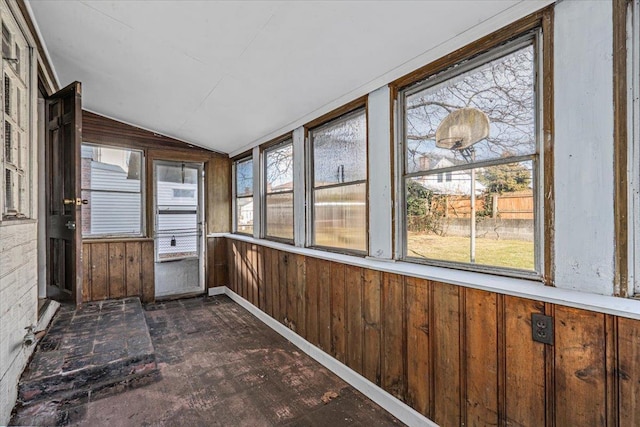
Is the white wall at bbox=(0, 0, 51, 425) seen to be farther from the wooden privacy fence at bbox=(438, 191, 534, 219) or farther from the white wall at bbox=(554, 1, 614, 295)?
the white wall at bbox=(554, 1, 614, 295)

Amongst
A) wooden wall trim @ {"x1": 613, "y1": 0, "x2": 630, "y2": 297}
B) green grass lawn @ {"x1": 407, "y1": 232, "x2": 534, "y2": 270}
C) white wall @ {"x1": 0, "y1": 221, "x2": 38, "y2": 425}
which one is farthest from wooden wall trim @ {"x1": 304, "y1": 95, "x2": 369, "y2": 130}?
white wall @ {"x1": 0, "y1": 221, "x2": 38, "y2": 425}

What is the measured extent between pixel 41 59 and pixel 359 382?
3644 mm

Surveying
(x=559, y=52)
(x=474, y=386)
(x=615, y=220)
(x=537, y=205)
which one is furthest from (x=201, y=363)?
(x=559, y=52)

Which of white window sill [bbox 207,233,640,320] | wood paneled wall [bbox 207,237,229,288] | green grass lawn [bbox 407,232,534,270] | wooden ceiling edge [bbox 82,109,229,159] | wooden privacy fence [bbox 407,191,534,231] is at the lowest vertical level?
wood paneled wall [bbox 207,237,229,288]

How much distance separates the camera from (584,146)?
1244 mm

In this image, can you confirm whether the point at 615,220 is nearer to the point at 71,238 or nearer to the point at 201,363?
the point at 201,363

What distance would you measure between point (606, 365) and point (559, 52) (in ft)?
4.19

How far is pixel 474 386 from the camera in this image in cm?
156

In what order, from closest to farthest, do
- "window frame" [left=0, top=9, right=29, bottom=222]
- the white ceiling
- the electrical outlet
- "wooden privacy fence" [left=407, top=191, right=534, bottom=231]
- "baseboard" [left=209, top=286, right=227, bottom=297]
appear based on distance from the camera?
the electrical outlet < "wooden privacy fence" [left=407, top=191, right=534, bottom=231] < the white ceiling < "window frame" [left=0, top=9, right=29, bottom=222] < "baseboard" [left=209, top=286, right=227, bottom=297]

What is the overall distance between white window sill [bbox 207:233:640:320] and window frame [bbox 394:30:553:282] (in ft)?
0.16

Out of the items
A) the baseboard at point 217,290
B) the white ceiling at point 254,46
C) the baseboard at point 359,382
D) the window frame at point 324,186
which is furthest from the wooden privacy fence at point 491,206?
the baseboard at point 217,290

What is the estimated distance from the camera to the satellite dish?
166 cm

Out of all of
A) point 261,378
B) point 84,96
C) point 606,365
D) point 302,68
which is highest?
point 84,96

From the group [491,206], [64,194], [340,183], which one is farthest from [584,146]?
[64,194]
